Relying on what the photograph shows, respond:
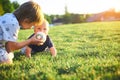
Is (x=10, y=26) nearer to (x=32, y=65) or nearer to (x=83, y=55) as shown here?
(x=32, y=65)

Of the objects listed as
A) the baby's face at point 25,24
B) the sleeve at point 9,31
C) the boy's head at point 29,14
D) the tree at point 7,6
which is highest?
the boy's head at point 29,14

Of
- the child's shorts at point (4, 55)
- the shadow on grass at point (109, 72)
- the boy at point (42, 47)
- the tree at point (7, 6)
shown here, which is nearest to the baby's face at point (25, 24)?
the child's shorts at point (4, 55)

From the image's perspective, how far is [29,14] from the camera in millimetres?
4145

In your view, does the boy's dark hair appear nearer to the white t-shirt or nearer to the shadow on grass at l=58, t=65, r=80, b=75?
the white t-shirt

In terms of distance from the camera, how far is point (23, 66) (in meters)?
3.95

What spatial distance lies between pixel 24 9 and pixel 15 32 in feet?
1.34

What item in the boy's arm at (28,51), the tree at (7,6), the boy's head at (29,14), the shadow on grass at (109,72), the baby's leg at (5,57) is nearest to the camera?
the shadow on grass at (109,72)

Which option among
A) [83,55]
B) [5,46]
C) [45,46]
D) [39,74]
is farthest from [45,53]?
[39,74]

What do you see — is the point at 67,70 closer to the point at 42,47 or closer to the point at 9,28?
the point at 9,28

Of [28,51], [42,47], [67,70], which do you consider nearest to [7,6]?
[42,47]

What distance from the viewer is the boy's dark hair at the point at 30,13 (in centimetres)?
414

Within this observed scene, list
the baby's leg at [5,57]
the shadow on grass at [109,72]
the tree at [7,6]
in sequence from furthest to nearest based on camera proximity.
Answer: the tree at [7,6] → the baby's leg at [5,57] → the shadow on grass at [109,72]

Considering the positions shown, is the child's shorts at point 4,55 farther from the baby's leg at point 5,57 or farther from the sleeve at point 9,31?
the sleeve at point 9,31

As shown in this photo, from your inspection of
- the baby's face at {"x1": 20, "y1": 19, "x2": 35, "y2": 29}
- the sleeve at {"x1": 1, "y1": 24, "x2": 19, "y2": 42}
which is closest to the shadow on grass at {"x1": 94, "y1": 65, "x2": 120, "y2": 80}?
the baby's face at {"x1": 20, "y1": 19, "x2": 35, "y2": 29}
